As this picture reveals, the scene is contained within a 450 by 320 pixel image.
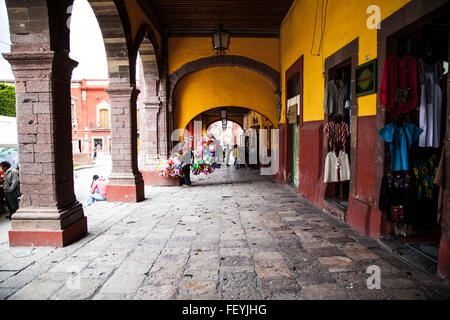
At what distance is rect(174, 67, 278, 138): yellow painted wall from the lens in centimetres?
1061

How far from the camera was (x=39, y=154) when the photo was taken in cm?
364

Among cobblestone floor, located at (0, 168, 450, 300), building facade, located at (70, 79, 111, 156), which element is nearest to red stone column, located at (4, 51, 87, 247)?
cobblestone floor, located at (0, 168, 450, 300)

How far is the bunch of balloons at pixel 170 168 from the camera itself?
28.4 feet

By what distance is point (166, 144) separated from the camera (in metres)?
9.43

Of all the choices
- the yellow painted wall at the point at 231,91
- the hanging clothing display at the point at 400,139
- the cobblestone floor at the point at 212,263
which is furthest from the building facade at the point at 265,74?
the yellow painted wall at the point at 231,91

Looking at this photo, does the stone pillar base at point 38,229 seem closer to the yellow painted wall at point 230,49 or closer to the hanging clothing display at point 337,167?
the hanging clothing display at point 337,167

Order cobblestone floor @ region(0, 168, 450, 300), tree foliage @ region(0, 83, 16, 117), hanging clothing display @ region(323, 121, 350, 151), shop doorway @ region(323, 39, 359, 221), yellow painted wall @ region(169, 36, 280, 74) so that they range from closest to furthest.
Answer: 1. cobblestone floor @ region(0, 168, 450, 300)
2. shop doorway @ region(323, 39, 359, 221)
3. hanging clothing display @ region(323, 121, 350, 151)
4. yellow painted wall @ region(169, 36, 280, 74)
5. tree foliage @ region(0, 83, 16, 117)

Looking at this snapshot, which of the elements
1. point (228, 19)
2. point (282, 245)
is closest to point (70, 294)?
point (282, 245)

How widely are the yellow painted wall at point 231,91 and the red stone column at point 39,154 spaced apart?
7.05 m

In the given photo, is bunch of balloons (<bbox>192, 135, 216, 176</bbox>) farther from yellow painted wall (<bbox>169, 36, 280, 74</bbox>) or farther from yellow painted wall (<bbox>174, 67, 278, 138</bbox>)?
yellow painted wall (<bbox>169, 36, 280, 74</bbox>)

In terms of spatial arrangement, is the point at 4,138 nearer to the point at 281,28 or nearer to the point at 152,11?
the point at 152,11

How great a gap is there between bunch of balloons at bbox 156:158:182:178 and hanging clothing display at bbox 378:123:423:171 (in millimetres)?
6275

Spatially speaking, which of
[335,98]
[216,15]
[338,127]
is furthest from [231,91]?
[338,127]

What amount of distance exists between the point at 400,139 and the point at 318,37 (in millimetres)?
3334
